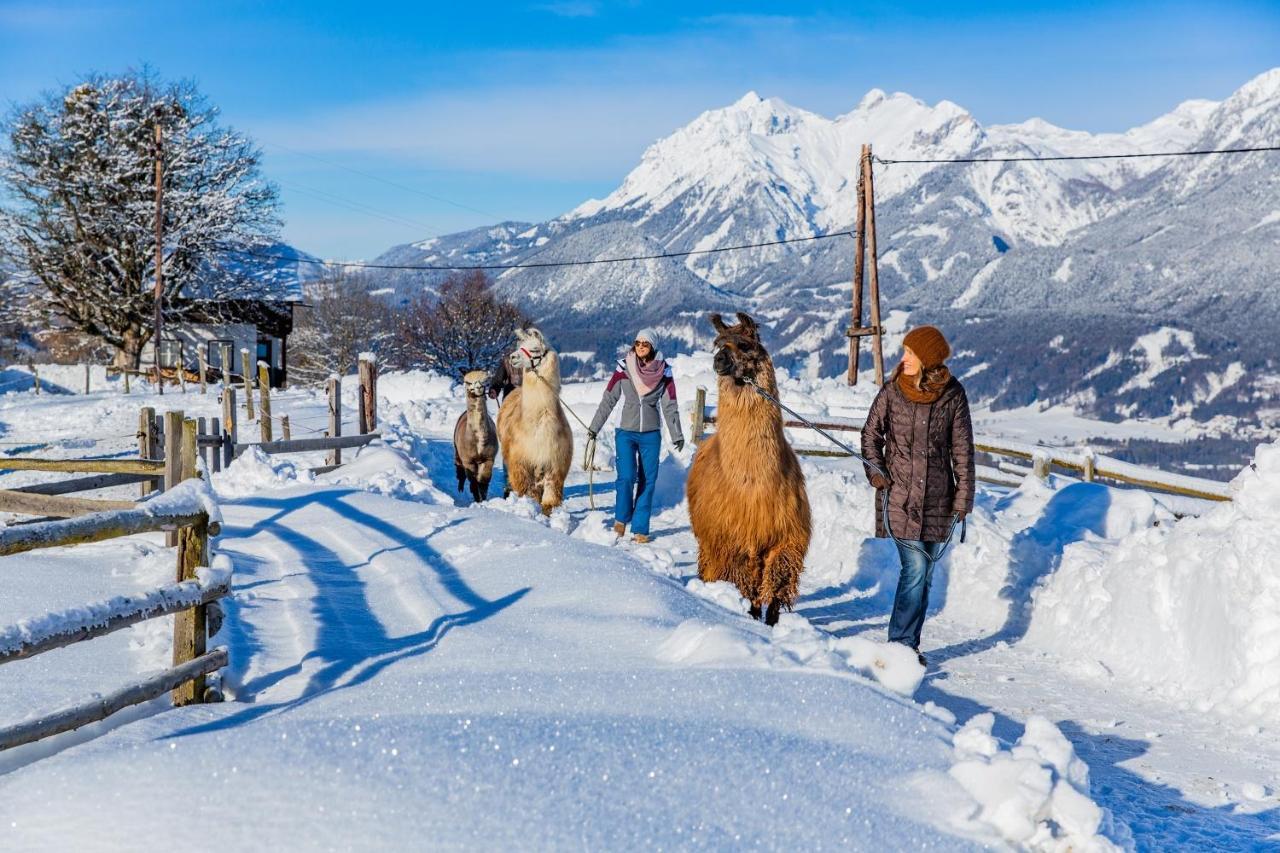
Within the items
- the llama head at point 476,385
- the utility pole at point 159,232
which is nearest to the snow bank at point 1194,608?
the llama head at point 476,385

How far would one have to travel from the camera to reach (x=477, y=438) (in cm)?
1116

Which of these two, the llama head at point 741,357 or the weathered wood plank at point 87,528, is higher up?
the llama head at point 741,357

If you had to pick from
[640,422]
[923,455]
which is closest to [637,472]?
[640,422]

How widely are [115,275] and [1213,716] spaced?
110 ft

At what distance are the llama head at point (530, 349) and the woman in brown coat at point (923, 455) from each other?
485 centimetres

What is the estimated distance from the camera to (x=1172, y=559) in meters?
6.01

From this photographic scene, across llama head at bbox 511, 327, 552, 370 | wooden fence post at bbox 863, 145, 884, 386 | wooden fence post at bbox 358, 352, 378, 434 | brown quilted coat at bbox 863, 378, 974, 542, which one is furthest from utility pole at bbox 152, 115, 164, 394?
brown quilted coat at bbox 863, 378, 974, 542

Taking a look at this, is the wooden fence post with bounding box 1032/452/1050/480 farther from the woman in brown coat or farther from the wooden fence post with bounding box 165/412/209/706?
the wooden fence post with bounding box 165/412/209/706

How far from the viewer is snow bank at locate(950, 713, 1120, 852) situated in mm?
2852

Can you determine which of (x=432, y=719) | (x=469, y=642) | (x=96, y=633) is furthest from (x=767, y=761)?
(x=96, y=633)

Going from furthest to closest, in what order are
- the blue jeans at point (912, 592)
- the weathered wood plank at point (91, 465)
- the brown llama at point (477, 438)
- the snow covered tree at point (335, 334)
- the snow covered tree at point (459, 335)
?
the snow covered tree at point (459, 335)
the snow covered tree at point (335, 334)
the brown llama at point (477, 438)
the weathered wood plank at point (91, 465)
the blue jeans at point (912, 592)

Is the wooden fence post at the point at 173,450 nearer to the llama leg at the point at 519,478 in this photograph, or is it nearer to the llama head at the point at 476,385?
the llama leg at the point at 519,478

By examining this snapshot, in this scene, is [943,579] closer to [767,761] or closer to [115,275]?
[767,761]

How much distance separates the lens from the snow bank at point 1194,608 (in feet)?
17.1
